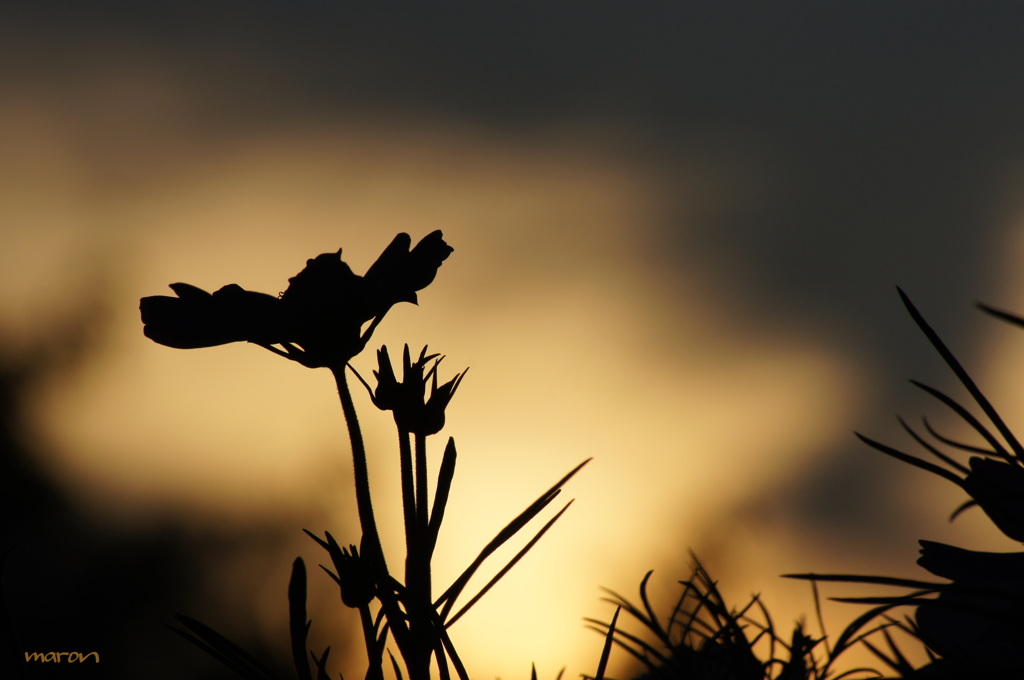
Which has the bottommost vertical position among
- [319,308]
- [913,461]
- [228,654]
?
[228,654]

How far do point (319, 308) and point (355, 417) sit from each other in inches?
7.3

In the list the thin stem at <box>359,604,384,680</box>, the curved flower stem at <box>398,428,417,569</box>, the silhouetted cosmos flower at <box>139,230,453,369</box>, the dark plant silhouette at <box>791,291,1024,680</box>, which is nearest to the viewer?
the dark plant silhouette at <box>791,291,1024,680</box>

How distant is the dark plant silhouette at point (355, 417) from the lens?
65 cm

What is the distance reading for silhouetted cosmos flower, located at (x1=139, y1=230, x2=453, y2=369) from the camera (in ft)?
2.92

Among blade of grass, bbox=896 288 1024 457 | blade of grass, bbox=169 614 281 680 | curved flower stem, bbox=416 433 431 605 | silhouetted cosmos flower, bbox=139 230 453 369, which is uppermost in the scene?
silhouetted cosmos flower, bbox=139 230 453 369

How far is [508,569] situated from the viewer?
697mm

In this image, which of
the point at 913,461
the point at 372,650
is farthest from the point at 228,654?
the point at 913,461

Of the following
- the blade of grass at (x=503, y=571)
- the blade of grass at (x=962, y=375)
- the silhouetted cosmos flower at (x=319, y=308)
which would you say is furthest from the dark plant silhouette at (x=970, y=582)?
the silhouetted cosmos flower at (x=319, y=308)

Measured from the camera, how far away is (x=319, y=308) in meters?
0.91

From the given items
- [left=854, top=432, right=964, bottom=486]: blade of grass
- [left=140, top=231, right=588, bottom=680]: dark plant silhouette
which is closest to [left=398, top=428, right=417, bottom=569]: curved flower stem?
[left=140, top=231, right=588, bottom=680]: dark plant silhouette

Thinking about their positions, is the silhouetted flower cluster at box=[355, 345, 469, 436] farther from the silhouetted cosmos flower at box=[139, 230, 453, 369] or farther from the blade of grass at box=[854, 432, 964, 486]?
the blade of grass at box=[854, 432, 964, 486]

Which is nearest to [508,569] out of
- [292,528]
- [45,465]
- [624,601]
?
[624,601]

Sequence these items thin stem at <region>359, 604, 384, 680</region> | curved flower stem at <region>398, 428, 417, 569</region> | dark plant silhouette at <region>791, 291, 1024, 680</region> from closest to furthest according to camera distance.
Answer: dark plant silhouette at <region>791, 291, 1024, 680</region>, thin stem at <region>359, 604, 384, 680</region>, curved flower stem at <region>398, 428, 417, 569</region>

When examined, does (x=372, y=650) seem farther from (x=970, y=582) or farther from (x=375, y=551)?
(x=970, y=582)
